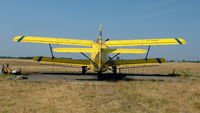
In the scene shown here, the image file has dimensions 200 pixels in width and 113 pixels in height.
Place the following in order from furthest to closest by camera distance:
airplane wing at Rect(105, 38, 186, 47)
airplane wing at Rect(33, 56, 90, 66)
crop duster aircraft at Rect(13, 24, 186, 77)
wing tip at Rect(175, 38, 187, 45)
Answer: airplane wing at Rect(33, 56, 90, 66) < airplane wing at Rect(105, 38, 186, 47) < wing tip at Rect(175, 38, 187, 45) < crop duster aircraft at Rect(13, 24, 186, 77)

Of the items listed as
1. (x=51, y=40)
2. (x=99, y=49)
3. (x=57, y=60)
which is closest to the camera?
(x=99, y=49)

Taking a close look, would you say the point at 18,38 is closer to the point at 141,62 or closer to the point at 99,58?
the point at 99,58

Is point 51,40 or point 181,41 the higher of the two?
point 51,40

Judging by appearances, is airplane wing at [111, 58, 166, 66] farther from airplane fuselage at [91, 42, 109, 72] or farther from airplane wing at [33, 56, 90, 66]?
airplane fuselage at [91, 42, 109, 72]

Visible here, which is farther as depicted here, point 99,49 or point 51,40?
point 51,40

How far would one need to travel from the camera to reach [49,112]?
6508 millimetres

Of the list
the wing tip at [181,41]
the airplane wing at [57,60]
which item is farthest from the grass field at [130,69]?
the wing tip at [181,41]

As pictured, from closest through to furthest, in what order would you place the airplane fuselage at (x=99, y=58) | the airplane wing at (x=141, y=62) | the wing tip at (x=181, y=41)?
1. the airplane fuselage at (x=99, y=58)
2. the wing tip at (x=181, y=41)
3. the airplane wing at (x=141, y=62)

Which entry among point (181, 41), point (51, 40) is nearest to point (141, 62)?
point (181, 41)

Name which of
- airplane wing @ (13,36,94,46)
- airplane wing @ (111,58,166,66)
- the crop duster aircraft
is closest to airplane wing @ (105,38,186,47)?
the crop duster aircraft

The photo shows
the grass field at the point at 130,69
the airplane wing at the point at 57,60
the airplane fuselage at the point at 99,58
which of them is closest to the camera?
the airplane fuselage at the point at 99,58

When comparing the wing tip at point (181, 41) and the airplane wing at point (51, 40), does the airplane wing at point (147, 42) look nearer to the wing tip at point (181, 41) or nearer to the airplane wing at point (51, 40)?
the wing tip at point (181, 41)

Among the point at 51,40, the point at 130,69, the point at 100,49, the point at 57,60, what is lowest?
the point at 130,69

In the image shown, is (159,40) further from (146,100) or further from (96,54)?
(146,100)
